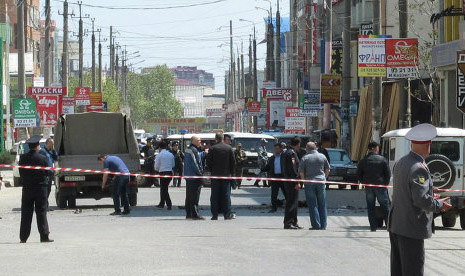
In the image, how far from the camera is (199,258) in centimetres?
1661

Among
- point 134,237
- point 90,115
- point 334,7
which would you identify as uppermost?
point 334,7

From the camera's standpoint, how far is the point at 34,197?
64.6 feet

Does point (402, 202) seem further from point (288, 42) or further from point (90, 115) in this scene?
point (288, 42)

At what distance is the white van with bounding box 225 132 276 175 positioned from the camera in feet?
149

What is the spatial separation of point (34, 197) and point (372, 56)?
64.1ft

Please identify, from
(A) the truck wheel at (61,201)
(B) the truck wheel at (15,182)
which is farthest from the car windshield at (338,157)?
(A) the truck wheel at (61,201)

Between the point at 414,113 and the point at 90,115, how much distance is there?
21.0m

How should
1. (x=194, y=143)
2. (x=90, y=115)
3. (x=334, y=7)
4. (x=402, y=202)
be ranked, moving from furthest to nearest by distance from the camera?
(x=334, y=7), (x=90, y=115), (x=194, y=143), (x=402, y=202)

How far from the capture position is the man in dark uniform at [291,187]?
23172 mm

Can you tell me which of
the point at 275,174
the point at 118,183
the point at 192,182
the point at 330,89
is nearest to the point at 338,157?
the point at 330,89

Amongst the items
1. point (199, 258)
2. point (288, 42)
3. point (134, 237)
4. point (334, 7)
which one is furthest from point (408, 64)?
point (288, 42)

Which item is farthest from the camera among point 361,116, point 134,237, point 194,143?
point 361,116

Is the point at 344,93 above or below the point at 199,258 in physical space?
above

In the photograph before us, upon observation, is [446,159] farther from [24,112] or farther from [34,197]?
[24,112]
